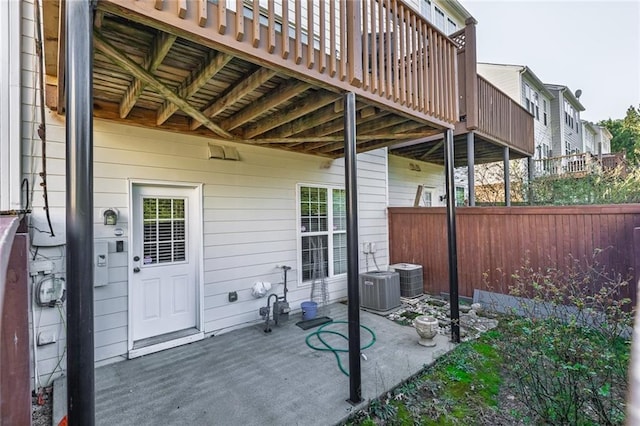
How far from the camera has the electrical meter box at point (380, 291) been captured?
5.12 meters

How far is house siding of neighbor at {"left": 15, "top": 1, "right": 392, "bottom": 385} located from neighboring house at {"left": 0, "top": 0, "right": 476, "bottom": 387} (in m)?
0.02

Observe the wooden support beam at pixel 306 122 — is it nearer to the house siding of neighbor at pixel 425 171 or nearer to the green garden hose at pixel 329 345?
the green garden hose at pixel 329 345

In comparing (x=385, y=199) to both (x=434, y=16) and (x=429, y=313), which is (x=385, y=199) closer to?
(x=429, y=313)

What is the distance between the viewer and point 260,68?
2.57 metres

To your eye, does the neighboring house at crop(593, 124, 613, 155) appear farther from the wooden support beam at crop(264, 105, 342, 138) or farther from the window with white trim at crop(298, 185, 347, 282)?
the wooden support beam at crop(264, 105, 342, 138)

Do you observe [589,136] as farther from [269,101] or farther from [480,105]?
[269,101]

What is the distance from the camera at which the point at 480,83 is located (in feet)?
21.0

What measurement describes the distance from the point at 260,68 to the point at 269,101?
0.54m

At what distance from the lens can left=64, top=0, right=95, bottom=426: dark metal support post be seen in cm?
142

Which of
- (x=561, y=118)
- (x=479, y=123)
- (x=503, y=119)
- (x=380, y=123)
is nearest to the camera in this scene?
(x=380, y=123)

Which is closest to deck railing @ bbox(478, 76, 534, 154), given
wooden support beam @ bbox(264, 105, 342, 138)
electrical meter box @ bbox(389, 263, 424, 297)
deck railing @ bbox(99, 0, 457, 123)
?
deck railing @ bbox(99, 0, 457, 123)

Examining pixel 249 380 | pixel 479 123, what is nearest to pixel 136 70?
pixel 249 380

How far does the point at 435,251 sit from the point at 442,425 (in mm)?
3953

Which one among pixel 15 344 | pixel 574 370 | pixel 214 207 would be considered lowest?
pixel 574 370
